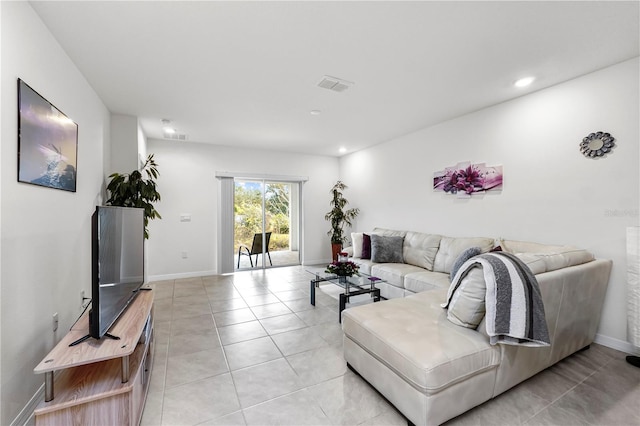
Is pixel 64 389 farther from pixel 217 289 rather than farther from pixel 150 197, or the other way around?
pixel 217 289

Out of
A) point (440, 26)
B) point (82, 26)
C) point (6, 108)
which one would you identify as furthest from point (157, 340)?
point (440, 26)

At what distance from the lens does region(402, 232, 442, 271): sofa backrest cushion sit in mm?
3864

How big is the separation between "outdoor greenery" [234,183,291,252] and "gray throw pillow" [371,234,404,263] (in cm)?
252

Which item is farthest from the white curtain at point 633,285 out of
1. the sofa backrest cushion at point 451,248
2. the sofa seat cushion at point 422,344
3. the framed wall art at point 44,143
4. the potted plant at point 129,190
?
the potted plant at point 129,190

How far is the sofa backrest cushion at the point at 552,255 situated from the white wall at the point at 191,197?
454cm

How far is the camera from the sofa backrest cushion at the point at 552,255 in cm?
210

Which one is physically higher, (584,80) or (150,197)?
(584,80)

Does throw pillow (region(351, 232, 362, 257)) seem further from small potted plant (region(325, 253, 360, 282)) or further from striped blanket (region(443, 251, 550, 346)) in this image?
striped blanket (region(443, 251, 550, 346))

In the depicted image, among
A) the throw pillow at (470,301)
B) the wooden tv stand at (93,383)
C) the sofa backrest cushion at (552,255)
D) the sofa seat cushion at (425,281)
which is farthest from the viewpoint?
the sofa seat cushion at (425,281)

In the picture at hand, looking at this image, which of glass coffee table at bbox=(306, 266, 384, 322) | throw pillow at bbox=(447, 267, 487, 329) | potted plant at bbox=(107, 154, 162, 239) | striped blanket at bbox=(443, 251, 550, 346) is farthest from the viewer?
potted plant at bbox=(107, 154, 162, 239)

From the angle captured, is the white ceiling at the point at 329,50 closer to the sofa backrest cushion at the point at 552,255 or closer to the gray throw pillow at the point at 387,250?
the sofa backrest cushion at the point at 552,255

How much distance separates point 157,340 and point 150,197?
1866mm

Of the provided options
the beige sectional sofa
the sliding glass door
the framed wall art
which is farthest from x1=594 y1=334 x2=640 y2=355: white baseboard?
the sliding glass door

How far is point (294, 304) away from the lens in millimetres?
3686
